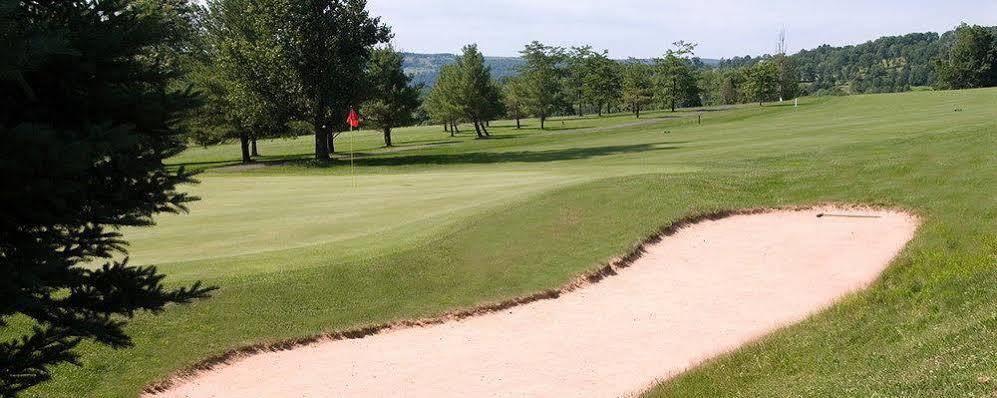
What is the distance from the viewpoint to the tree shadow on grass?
42.8 metres

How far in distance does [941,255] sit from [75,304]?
13.8 m

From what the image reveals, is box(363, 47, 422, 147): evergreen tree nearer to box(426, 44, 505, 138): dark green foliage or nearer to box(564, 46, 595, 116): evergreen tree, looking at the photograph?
box(426, 44, 505, 138): dark green foliage

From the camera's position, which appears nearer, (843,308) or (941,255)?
(843,308)

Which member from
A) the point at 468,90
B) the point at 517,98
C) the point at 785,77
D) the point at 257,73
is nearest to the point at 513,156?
the point at 257,73

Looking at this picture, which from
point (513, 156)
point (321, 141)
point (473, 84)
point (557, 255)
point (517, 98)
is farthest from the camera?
point (517, 98)

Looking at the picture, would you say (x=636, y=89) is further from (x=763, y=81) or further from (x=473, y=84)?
(x=473, y=84)

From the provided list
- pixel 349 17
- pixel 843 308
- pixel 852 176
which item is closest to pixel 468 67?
pixel 349 17

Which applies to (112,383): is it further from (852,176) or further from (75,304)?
Answer: (852,176)

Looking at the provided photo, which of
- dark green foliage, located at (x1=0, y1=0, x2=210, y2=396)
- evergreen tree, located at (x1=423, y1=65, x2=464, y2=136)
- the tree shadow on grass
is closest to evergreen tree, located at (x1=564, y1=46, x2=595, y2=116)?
evergreen tree, located at (x1=423, y1=65, x2=464, y2=136)

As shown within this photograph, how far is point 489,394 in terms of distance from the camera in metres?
10.8

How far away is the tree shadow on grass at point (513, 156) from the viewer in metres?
42.8

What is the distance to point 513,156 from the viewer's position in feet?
154

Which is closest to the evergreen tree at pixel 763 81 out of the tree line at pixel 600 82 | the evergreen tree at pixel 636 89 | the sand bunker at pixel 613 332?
the tree line at pixel 600 82

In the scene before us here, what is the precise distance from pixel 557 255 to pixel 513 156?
30.9 m
